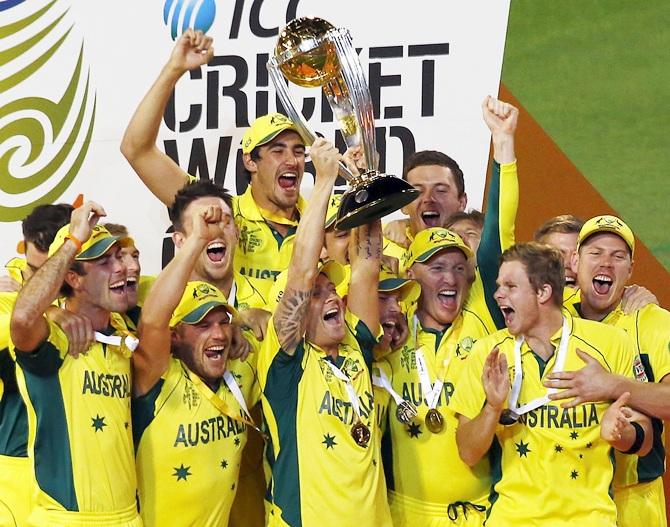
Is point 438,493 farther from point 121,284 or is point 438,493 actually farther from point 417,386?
point 121,284

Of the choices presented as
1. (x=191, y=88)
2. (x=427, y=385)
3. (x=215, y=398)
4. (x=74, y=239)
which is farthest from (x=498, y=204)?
(x=191, y=88)

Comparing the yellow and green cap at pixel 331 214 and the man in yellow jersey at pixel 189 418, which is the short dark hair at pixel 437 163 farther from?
the man in yellow jersey at pixel 189 418

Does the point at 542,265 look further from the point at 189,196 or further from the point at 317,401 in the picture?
the point at 189,196

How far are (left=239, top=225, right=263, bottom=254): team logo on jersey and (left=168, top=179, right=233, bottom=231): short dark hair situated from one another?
9.4 inches

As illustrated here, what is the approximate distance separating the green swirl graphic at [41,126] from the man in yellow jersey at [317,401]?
3.31m

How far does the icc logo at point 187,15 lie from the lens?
7793mm

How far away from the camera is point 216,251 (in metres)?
5.60

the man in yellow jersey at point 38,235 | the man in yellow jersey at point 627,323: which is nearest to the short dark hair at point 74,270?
the man in yellow jersey at point 38,235

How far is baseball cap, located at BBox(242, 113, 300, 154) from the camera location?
6121 mm

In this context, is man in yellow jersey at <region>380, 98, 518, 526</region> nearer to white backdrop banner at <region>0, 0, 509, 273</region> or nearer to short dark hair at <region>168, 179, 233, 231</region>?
short dark hair at <region>168, 179, 233, 231</region>

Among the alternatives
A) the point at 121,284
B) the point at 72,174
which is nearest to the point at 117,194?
the point at 72,174

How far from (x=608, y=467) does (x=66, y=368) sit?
207 centimetres

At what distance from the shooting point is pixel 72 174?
26.5 ft

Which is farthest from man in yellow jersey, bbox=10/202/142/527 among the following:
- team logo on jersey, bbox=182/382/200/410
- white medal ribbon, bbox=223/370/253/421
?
white medal ribbon, bbox=223/370/253/421
